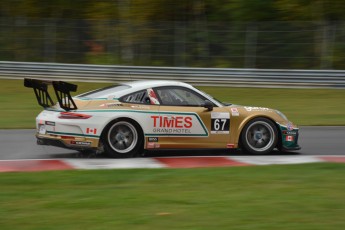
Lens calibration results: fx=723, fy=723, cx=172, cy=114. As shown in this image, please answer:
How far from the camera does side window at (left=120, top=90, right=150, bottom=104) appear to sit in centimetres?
1156

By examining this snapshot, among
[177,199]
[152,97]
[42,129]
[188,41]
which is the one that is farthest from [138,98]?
[188,41]

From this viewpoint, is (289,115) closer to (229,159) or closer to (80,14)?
(229,159)

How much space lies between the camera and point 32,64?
2822 cm

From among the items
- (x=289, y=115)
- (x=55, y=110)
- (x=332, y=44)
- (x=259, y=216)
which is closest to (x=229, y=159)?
(x=55, y=110)

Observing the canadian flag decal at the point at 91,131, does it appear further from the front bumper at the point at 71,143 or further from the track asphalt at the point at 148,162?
the track asphalt at the point at 148,162

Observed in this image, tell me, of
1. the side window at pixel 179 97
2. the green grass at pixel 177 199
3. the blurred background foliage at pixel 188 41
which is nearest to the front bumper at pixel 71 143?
the side window at pixel 179 97

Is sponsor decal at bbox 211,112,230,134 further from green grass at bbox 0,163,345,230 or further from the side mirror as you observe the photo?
green grass at bbox 0,163,345,230

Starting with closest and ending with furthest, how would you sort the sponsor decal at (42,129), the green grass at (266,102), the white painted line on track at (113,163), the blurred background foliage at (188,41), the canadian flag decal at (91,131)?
the white painted line on track at (113,163)
the canadian flag decal at (91,131)
the sponsor decal at (42,129)
the green grass at (266,102)
the blurred background foliage at (188,41)

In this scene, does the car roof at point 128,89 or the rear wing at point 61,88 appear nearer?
the rear wing at point 61,88

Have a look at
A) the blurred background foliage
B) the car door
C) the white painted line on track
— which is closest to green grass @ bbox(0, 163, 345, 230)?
the white painted line on track

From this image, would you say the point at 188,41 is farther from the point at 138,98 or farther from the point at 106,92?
the point at 138,98

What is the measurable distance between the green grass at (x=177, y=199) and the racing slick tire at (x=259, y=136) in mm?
2137

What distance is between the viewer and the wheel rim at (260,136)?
12039 millimetres

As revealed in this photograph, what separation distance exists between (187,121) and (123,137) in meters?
1.07
